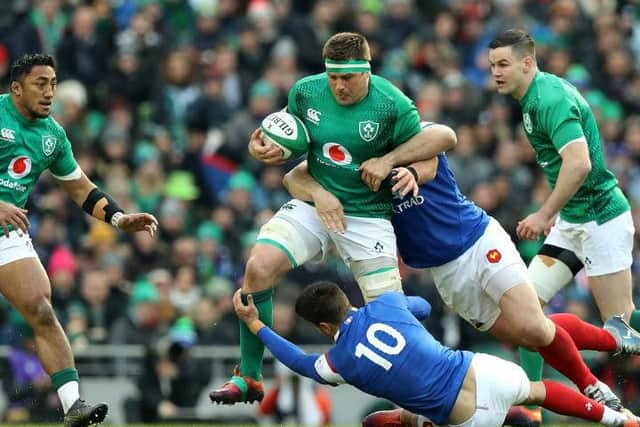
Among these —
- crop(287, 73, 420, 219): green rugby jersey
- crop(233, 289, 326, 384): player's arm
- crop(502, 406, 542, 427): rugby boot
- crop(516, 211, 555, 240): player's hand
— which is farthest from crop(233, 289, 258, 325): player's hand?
crop(502, 406, 542, 427): rugby boot

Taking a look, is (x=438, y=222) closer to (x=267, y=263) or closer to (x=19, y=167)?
(x=267, y=263)

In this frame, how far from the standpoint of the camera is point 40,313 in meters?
11.9

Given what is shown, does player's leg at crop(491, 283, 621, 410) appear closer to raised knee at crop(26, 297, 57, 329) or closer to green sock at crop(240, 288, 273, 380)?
green sock at crop(240, 288, 273, 380)

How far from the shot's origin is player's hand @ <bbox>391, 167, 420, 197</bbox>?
11.3 meters

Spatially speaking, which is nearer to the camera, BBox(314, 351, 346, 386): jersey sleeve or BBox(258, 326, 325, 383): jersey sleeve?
BBox(314, 351, 346, 386): jersey sleeve

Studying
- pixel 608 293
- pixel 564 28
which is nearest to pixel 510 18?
pixel 564 28

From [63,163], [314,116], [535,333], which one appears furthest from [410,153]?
[63,163]

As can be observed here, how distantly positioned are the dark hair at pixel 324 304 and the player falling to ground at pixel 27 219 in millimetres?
1792

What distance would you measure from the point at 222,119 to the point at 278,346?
8.32 m

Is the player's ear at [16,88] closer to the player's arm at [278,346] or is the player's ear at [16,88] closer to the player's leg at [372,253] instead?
the player's arm at [278,346]

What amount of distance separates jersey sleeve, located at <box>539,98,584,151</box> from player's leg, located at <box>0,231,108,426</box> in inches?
147

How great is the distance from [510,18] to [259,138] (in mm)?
10295

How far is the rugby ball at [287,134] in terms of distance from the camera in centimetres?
1164

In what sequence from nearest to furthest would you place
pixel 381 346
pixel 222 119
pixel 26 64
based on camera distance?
1. pixel 381 346
2. pixel 26 64
3. pixel 222 119
